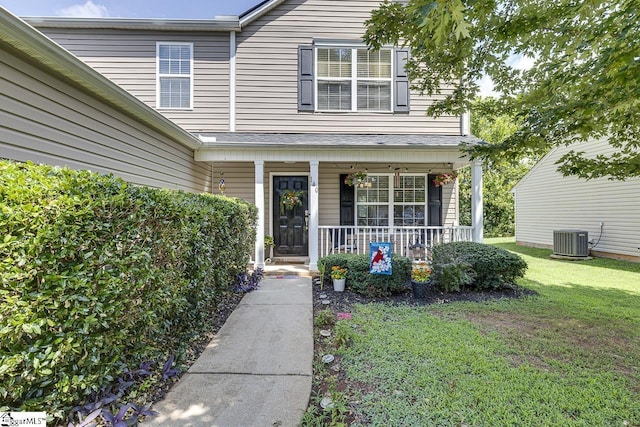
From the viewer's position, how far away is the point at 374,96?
7.39 m

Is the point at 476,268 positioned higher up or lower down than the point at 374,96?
lower down

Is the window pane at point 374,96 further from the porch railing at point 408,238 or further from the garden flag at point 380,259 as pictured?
the garden flag at point 380,259

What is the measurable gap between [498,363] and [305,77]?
6827mm

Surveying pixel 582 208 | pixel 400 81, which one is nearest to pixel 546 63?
pixel 400 81

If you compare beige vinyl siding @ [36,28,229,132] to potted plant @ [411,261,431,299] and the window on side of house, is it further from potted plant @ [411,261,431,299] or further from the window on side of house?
potted plant @ [411,261,431,299]

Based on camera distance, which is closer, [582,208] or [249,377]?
[249,377]

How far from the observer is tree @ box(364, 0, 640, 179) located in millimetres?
2766

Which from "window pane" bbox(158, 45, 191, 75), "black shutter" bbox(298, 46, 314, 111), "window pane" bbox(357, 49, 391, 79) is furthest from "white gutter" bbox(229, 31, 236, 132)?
"window pane" bbox(357, 49, 391, 79)

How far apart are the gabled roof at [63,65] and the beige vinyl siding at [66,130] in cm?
8

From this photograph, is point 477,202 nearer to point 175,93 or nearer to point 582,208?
point 582,208

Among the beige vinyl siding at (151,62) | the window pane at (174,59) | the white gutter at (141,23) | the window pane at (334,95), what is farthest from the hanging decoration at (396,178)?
the window pane at (174,59)

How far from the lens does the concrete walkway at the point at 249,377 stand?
2.07 meters

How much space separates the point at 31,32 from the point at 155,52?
17.7 ft

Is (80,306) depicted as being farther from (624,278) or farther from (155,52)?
(624,278)
